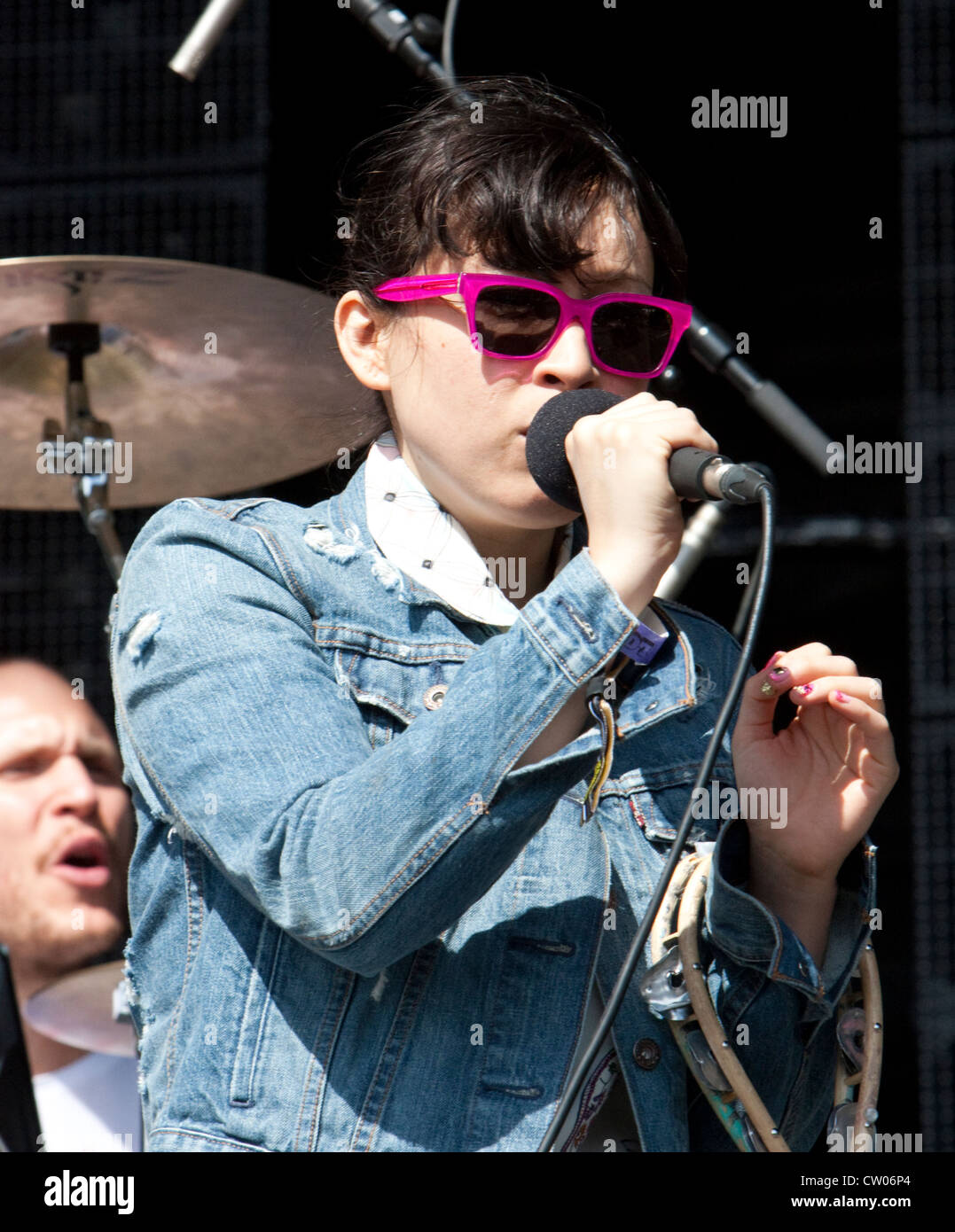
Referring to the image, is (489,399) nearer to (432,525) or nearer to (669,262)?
(432,525)

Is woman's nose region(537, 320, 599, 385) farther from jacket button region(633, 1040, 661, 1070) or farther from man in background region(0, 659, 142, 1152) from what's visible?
man in background region(0, 659, 142, 1152)

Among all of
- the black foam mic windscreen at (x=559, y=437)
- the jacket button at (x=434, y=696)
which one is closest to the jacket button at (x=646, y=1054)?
the jacket button at (x=434, y=696)

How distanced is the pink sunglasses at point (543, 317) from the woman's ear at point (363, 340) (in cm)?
9

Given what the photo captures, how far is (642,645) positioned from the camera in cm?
115

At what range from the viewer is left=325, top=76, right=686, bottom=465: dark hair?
4.42ft

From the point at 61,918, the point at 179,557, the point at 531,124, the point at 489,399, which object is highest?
the point at 531,124

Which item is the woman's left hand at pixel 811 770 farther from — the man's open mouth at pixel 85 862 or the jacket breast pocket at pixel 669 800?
the man's open mouth at pixel 85 862

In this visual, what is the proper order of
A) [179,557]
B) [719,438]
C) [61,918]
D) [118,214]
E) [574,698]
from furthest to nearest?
[719,438] → [118,214] → [61,918] → [179,557] → [574,698]

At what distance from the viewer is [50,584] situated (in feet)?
9.96

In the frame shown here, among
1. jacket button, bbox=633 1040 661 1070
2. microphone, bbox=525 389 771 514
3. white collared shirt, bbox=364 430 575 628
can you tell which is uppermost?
microphone, bbox=525 389 771 514

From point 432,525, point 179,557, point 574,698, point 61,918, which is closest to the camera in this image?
point 574,698

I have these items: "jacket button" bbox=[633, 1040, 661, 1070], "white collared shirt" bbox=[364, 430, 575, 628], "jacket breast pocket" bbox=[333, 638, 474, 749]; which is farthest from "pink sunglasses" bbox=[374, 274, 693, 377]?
"jacket button" bbox=[633, 1040, 661, 1070]
